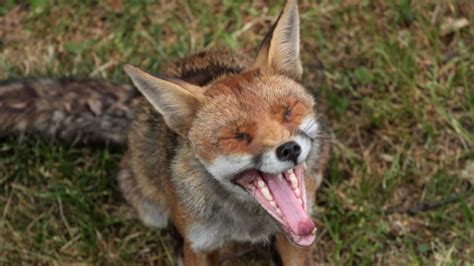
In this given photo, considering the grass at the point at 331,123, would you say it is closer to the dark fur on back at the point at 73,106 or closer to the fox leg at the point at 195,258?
the dark fur on back at the point at 73,106

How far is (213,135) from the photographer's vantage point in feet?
13.0

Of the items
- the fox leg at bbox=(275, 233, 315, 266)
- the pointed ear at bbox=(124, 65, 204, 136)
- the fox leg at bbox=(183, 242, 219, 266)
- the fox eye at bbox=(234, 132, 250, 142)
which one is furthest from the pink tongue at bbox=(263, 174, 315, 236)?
the fox leg at bbox=(183, 242, 219, 266)

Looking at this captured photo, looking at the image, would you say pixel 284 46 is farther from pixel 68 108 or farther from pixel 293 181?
pixel 68 108

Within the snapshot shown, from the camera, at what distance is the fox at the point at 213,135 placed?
389 centimetres

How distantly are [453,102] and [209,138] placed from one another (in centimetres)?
259

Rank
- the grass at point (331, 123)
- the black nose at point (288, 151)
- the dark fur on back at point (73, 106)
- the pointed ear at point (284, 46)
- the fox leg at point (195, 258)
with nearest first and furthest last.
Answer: the black nose at point (288, 151), the pointed ear at point (284, 46), the fox leg at point (195, 258), the dark fur on back at point (73, 106), the grass at point (331, 123)

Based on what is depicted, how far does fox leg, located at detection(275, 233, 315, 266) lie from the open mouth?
2.43 feet

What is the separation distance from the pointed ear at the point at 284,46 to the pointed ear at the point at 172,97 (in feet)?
1.35

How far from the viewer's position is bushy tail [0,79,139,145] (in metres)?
5.27

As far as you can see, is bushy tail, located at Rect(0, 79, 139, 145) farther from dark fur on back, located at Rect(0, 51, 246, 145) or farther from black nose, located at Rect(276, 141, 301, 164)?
black nose, located at Rect(276, 141, 301, 164)

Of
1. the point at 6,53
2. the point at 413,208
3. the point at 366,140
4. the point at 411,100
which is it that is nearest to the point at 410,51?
the point at 411,100

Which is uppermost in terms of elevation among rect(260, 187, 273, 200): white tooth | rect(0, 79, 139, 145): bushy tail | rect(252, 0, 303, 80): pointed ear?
rect(252, 0, 303, 80): pointed ear

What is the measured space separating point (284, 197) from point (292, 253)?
884 millimetres

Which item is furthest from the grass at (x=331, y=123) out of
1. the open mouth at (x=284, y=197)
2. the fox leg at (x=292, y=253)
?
the open mouth at (x=284, y=197)
